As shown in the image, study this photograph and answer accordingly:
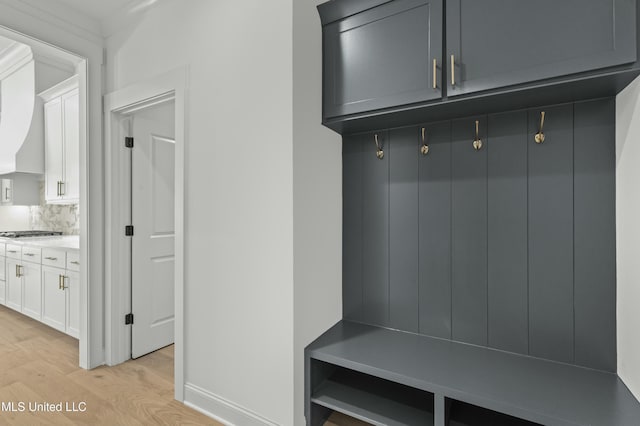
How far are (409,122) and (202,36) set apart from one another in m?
1.32

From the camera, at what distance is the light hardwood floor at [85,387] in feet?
6.37

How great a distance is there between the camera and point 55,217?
435 centimetres

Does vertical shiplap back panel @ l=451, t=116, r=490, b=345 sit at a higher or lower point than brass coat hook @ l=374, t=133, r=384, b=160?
lower

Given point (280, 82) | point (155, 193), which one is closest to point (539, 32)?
point (280, 82)

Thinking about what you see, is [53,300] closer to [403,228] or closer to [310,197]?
[310,197]

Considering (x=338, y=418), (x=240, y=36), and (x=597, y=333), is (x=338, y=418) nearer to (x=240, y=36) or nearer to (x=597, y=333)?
(x=597, y=333)

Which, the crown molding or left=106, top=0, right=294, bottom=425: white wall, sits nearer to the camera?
left=106, top=0, right=294, bottom=425: white wall

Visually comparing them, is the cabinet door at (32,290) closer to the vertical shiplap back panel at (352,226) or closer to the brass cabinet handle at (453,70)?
the vertical shiplap back panel at (352,226)

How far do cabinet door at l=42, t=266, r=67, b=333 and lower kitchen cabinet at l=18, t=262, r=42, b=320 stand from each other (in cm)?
10

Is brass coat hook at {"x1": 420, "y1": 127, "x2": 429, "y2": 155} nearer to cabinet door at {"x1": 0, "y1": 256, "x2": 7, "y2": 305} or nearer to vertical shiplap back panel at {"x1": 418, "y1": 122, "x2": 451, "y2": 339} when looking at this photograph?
vertical shiplap back panel at {"x1": 418, "y1": 122, "x2": 451, "y2": 339}

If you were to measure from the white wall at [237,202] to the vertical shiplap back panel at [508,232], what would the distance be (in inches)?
40.5

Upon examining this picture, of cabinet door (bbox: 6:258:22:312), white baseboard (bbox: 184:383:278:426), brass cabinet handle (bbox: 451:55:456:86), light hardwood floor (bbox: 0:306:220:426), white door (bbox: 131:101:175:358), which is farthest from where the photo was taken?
cabinet door (bbox: 6:258:22:312)

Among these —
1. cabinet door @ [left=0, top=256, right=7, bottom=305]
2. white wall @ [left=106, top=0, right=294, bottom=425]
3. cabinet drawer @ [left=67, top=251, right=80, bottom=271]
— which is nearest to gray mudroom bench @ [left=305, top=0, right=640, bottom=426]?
white wall @ [left=106, top=0, right=294, bottom=425]

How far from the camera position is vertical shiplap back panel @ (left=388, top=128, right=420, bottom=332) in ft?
6.24
